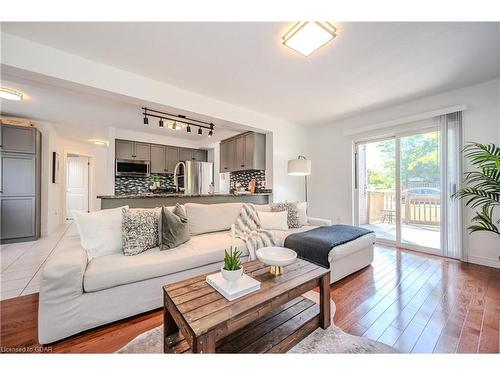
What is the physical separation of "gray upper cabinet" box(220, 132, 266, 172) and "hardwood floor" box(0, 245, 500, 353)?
8.51 ft

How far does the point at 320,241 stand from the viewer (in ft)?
7.11

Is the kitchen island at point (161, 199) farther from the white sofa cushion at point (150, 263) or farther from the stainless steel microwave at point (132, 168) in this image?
the stainless steel microwave at point (132, 168)

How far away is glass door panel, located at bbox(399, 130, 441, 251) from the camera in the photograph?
3104 mm

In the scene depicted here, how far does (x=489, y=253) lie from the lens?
2605 mm

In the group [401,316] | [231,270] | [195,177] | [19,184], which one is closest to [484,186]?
[401,316]

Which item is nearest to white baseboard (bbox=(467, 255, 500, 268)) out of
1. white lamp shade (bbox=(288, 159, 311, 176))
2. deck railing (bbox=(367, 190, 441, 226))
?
deck railing (bbox=(367, 190, 441, 226))

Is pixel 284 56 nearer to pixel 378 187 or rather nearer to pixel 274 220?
pixel 274 220

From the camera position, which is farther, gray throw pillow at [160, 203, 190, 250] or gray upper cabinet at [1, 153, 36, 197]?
gray upper cabinet at [1, 153, 36, 197]

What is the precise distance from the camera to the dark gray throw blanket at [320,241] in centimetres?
208

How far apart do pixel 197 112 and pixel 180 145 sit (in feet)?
9.72

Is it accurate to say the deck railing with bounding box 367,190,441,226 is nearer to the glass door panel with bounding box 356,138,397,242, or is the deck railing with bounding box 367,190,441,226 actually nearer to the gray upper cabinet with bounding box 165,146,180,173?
the glass door panel with bounding box 356,138,397,242

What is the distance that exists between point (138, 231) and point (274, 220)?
1.75 metres
